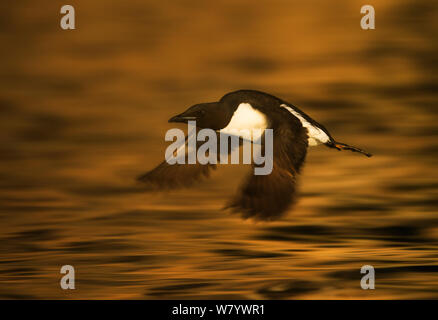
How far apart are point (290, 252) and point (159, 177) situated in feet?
3.86

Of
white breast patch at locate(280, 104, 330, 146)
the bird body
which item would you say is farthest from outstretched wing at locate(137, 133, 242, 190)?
Result: white breast patch at locate(280, 104, 330, 146)

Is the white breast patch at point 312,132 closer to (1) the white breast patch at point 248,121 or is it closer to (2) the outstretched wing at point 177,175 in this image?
(1) the white breast patch at point 248,121

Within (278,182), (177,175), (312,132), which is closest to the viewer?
(278,182)

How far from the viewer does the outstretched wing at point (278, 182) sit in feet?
14.2

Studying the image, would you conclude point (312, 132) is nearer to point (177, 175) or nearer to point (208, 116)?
point (208, 116)

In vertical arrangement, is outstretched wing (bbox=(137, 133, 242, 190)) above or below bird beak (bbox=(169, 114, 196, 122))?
below

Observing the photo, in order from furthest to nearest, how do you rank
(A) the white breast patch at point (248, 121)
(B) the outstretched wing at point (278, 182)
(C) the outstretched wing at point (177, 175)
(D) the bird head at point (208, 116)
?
1. (C) the outstretched wing at point (177, 175)
2. (D) the bird head at point (208, 116)
3. (A) the white breast patch at point (248, 121)
4. (B) the outstretched wing at point (278, 182)

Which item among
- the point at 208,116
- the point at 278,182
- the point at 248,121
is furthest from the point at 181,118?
the point at 278,182

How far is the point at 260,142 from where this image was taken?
4617 mm

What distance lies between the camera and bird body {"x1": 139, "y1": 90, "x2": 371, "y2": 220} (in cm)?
437

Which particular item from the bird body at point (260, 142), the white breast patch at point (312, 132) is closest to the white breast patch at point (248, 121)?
the bird body at point (260, 142)

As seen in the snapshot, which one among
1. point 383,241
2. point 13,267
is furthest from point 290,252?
point 13,267

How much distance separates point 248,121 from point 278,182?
1.18ft

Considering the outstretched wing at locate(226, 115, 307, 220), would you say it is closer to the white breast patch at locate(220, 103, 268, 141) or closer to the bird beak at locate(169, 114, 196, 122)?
the white breast patch at locate(220, 103, 268, 141)
